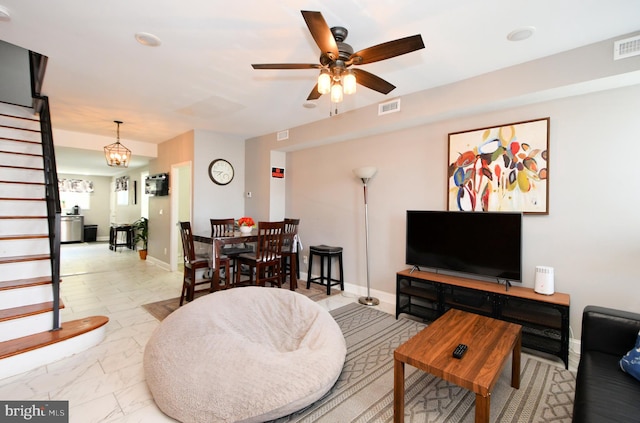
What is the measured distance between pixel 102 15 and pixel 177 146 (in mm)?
3717

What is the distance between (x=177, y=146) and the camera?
5.64m

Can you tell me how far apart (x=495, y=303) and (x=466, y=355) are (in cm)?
123

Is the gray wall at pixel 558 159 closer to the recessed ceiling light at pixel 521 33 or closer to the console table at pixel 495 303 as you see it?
the console table at pixel 495 303

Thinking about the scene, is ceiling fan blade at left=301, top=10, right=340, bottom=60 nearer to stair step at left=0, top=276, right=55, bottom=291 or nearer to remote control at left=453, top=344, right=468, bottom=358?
remote control at left=453, top=344, right=468, bottom=358

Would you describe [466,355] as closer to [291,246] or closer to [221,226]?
[291,246]

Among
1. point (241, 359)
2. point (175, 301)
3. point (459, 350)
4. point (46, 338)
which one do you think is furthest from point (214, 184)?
point (459, 350)

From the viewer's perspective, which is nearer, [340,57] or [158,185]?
[340,57]

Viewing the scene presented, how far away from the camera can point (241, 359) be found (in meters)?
1.93

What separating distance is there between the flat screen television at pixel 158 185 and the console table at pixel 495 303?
487 centimetres

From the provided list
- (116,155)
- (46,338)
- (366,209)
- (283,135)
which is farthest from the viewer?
(283,135)

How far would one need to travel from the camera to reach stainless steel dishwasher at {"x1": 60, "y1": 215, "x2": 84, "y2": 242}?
31.3ft

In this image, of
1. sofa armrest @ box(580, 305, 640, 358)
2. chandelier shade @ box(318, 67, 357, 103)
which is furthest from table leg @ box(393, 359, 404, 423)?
chandelier shade @ box(318, 67, 357, 103)

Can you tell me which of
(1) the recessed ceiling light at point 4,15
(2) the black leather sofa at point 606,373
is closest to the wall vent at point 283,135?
(1) the recessed ceiling light at point 4,15

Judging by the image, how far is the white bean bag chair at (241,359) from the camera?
5.64ft
